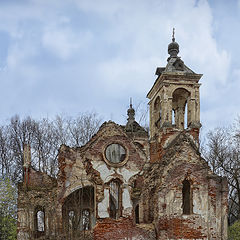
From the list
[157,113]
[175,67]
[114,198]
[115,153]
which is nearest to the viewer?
[115,153]

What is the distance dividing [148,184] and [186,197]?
1.74 meters

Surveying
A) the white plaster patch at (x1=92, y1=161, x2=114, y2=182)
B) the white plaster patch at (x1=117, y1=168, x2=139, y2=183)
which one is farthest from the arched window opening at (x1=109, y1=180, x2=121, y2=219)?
the white plaster patch at (x1=92, y1=161, x2=114, y2=182)

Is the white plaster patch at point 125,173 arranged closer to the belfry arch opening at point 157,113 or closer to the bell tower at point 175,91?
the bell tower at point 175,91

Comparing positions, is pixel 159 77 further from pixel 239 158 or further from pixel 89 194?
pixel 239 158

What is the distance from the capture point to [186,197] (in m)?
14.1

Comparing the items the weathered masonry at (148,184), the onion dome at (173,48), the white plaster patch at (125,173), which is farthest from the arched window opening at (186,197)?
the onion dome at (173,48)

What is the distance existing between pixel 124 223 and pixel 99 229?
1.01 metres

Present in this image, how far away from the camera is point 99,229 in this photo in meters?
13.9

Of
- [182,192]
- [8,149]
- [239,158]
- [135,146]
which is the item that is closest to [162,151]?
[135,146]

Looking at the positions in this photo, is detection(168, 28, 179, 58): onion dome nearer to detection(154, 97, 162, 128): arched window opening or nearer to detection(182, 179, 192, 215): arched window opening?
detection(154, 97, 162, 128): arched window opening

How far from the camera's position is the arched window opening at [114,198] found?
613 inches

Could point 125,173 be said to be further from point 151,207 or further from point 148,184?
point 151,207

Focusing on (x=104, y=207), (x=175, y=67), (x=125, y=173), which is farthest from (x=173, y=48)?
(x=104, y=207)

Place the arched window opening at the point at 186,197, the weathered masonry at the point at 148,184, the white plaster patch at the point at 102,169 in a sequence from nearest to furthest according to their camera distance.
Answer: the weathered masonry at the point at 148,184 → the arched window opening at the point at 186,197 → the white plaster patch at the point at 102,169
